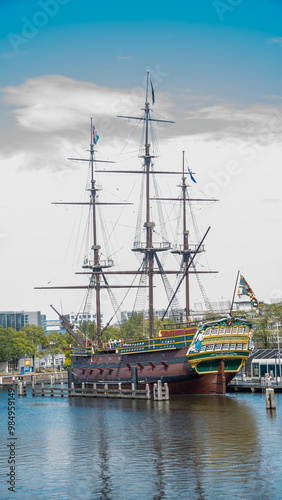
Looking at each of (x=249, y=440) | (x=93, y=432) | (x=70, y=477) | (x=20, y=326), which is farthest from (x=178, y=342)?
(x=20, y=326)

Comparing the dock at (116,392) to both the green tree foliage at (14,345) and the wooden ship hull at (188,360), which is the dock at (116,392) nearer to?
the wooden ship hull at (188,360)

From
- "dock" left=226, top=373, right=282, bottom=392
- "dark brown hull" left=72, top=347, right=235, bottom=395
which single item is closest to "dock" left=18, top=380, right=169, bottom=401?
"dark brown hull" left=72, top=347, right=235, bottom=395

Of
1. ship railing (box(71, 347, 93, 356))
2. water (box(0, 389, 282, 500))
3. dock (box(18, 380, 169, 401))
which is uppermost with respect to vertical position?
ship railing (box(71, 347, 93, 356))

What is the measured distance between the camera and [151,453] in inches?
1328

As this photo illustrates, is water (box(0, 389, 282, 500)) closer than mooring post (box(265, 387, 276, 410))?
Yes

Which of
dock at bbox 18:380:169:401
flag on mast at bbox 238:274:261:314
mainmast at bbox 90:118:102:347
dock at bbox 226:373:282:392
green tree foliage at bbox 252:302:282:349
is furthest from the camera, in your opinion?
green tree foliage at bbox 252:302:282:349

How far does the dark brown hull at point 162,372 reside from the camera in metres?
61.0

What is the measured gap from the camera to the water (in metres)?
27.0

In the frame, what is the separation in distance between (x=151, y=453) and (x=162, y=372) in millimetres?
29537

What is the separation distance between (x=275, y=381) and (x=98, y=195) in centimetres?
3329

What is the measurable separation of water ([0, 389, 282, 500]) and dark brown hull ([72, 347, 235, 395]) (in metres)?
6.37

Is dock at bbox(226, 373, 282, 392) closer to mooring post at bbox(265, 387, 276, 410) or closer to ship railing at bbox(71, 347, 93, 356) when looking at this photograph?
mooring post at bbox(265, 387, 276, 410)

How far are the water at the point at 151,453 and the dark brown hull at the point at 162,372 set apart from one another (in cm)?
637

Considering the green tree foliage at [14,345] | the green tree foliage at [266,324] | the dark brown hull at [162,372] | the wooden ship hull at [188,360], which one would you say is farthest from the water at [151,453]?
the green tree foliage at [14,345]
